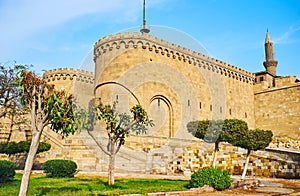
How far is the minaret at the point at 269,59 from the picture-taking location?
36481 mm

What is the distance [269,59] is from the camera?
3716 centimetres

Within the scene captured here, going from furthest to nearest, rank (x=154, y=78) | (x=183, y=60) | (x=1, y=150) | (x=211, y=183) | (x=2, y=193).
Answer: (x=183, y=60)
(x=154, y=78)
(x=1, y=150)
(x=211, y=183)
(x=2, y=193)

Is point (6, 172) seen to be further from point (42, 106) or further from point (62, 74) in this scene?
point (62, 74)

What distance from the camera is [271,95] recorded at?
31719mm

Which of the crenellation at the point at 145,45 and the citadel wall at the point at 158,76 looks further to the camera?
the crenellation at the point at 145,45

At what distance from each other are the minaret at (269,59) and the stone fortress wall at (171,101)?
3.43 meters

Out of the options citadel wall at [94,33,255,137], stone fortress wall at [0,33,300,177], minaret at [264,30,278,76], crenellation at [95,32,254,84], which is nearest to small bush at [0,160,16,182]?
stone fortress wall at [0,33,300,177]

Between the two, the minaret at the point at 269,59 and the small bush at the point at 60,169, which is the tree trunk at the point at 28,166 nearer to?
the small bush at the point at 60,169

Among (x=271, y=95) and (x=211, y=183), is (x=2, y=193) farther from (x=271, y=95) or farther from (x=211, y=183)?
(x=271, y=95)

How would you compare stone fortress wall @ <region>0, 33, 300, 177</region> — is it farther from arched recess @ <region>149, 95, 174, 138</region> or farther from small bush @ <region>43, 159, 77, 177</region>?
small bush @ <region>43, 159, 77, 177</region>

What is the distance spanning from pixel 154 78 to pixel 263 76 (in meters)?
17.4

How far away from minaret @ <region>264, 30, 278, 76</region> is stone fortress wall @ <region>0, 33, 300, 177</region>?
3.43 meters

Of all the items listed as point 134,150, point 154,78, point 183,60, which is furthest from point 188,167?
point 183,60

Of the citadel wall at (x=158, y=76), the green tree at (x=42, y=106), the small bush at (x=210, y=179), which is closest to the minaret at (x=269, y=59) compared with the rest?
the citadel wall at (x=158, y=76)
